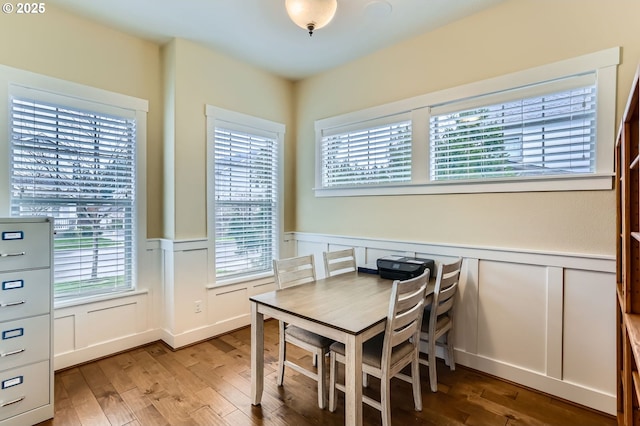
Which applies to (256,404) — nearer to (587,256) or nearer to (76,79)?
(587,256)

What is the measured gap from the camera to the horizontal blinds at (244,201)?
3312mm

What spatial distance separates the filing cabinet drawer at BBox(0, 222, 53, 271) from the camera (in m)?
1.84

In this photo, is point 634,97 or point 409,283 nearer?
point 634,97

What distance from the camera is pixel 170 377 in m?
2.46

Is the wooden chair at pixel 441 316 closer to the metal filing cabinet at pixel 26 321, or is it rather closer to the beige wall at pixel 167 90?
the beige wall at pixel 167 90

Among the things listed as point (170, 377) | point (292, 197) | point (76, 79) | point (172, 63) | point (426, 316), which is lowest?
point (170, 377)

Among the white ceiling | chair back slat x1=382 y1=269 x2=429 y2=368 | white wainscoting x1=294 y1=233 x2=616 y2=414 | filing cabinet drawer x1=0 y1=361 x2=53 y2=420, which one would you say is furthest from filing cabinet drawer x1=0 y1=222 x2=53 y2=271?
white wainscoting x1=294 y1=233 x2=616 y2=414

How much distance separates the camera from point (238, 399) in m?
2.17

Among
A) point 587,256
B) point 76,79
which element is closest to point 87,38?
point 76,79

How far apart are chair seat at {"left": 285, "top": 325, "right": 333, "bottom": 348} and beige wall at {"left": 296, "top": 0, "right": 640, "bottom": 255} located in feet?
4.28

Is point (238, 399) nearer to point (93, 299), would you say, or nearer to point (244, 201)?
point (93, 299)

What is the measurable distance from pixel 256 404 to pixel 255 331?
49 cm

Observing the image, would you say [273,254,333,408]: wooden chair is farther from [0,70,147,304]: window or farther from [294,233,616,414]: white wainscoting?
[0,70,147,304]: window
